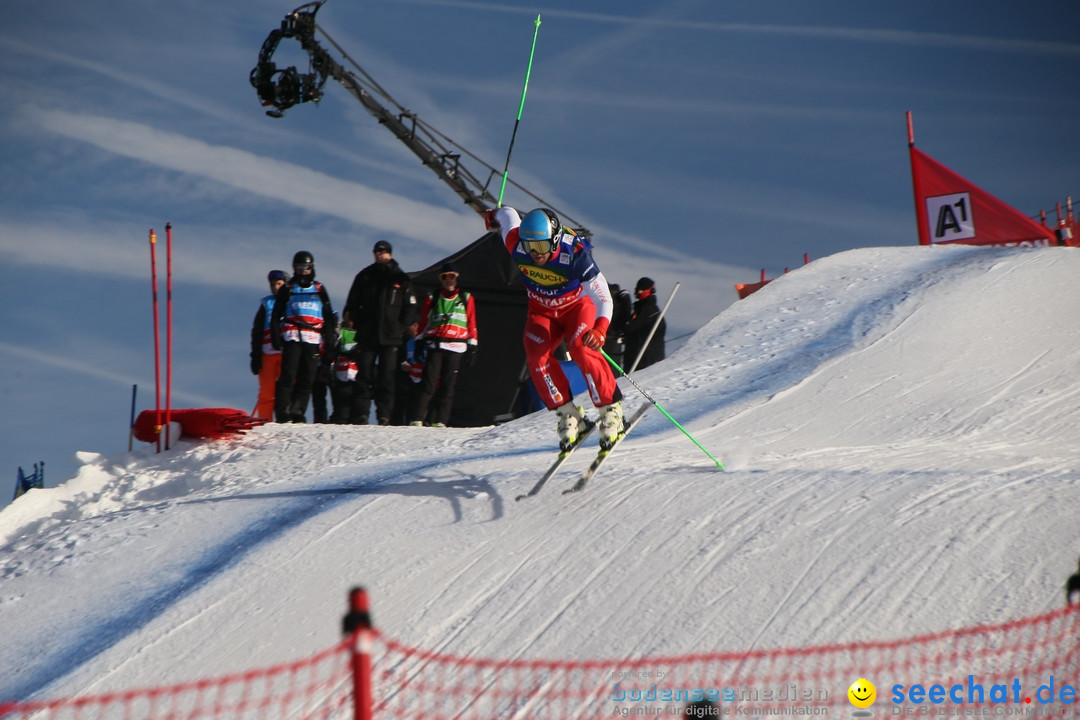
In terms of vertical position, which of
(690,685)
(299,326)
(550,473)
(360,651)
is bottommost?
(690,685)

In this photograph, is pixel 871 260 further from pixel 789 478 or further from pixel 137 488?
pixel 137 488

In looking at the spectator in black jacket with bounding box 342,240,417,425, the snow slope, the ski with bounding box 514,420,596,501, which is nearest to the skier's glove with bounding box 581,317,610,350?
the ski with bounding box 514,420,596,501

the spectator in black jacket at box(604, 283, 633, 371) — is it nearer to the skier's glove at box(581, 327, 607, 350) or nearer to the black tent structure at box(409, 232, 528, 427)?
the black tent structure at box(409, 232, 528, 427)

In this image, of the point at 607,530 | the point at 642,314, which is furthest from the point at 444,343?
the point at 607,530

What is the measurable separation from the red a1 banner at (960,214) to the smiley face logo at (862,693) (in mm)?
10652

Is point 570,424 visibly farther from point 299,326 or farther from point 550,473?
point 299,326

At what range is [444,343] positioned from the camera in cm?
909

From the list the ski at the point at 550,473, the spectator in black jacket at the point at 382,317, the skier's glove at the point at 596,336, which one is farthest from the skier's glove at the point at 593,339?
the spectator in black jacket at the point at 382,317

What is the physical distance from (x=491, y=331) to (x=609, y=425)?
5.58 m

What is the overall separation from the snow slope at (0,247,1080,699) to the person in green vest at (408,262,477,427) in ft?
1.61

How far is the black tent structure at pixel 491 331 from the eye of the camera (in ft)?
37.6

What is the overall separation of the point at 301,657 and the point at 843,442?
4.18 meters

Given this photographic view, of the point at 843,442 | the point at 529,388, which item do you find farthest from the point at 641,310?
the point at 843,442

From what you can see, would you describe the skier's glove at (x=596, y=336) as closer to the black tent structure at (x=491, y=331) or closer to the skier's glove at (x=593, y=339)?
the skier's glove at (x=593, y=339)
